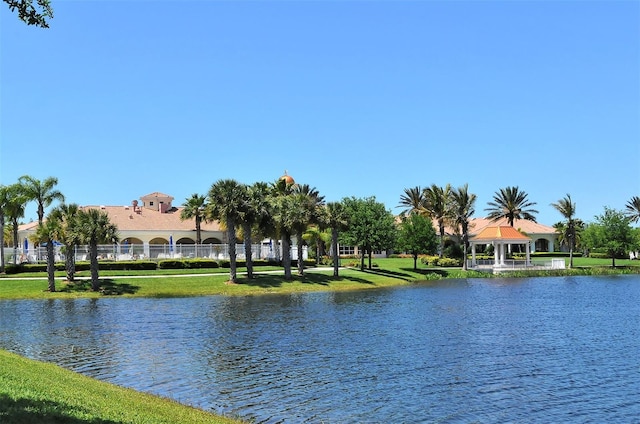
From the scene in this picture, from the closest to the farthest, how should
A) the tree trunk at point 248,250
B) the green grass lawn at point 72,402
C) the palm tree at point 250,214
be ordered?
the green grass lawn at point 72,402, the palm tree at point 250,214, the tree trunk at point 248,250

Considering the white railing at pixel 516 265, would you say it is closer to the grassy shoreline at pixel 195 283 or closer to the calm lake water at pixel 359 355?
the grassy shoreline at pixel 195 283

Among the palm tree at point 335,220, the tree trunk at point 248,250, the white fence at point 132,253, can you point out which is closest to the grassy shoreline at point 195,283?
the tree trunk at point 248,250

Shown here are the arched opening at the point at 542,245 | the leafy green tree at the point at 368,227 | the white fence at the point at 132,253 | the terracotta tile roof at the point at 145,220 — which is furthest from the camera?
the arched opening at the point at 542,245

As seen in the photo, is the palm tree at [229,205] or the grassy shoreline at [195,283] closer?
the grassy shoreline at [195,283]

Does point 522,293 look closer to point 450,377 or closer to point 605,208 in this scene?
point 450,377

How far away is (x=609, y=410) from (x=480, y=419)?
3436 mm

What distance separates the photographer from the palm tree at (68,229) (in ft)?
146

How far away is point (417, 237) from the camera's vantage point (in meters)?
73.8

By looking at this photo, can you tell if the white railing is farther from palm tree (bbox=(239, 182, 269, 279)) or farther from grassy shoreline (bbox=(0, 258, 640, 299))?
palm tree (bbox=(239, 182, 269, 279))

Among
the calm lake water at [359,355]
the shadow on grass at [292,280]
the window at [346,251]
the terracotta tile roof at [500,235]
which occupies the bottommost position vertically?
the calm lake water at [359,355]

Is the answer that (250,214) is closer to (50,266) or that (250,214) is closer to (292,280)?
(292,280)

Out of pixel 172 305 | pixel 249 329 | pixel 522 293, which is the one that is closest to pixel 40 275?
pixel 172 305

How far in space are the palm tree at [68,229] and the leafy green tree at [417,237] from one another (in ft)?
129

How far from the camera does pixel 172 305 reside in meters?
39.3
